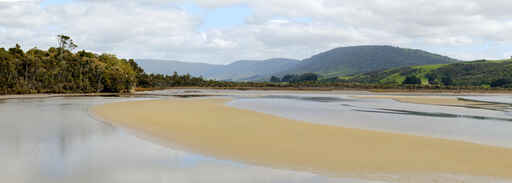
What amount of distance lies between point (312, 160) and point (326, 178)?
2.02 metres

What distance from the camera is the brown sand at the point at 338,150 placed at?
32.6 feet

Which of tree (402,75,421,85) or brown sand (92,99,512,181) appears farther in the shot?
tree (402,75,421,85)

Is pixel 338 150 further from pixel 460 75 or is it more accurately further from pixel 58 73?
pixel 460 75

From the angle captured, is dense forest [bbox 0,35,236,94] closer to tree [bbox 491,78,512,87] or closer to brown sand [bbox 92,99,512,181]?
brown sand [bbox 92,99,512,181]

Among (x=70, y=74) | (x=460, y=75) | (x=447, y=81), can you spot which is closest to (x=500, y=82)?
(x=447, y=81)

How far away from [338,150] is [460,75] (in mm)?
158024

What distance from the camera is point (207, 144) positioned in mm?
13883

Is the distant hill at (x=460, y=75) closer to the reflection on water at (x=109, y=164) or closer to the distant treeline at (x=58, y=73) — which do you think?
the distant treeline at (x=58, y=73)

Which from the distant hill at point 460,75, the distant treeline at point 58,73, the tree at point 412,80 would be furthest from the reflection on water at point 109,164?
the tree at point 412,80

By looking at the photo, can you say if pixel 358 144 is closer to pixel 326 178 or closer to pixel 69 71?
pixel 326 178

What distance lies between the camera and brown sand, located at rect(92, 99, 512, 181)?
995 cm

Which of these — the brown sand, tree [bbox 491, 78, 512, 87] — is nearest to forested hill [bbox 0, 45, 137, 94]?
the brown sand

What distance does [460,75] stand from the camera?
14925cm

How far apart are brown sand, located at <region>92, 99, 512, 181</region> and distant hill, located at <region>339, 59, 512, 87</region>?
126 m
